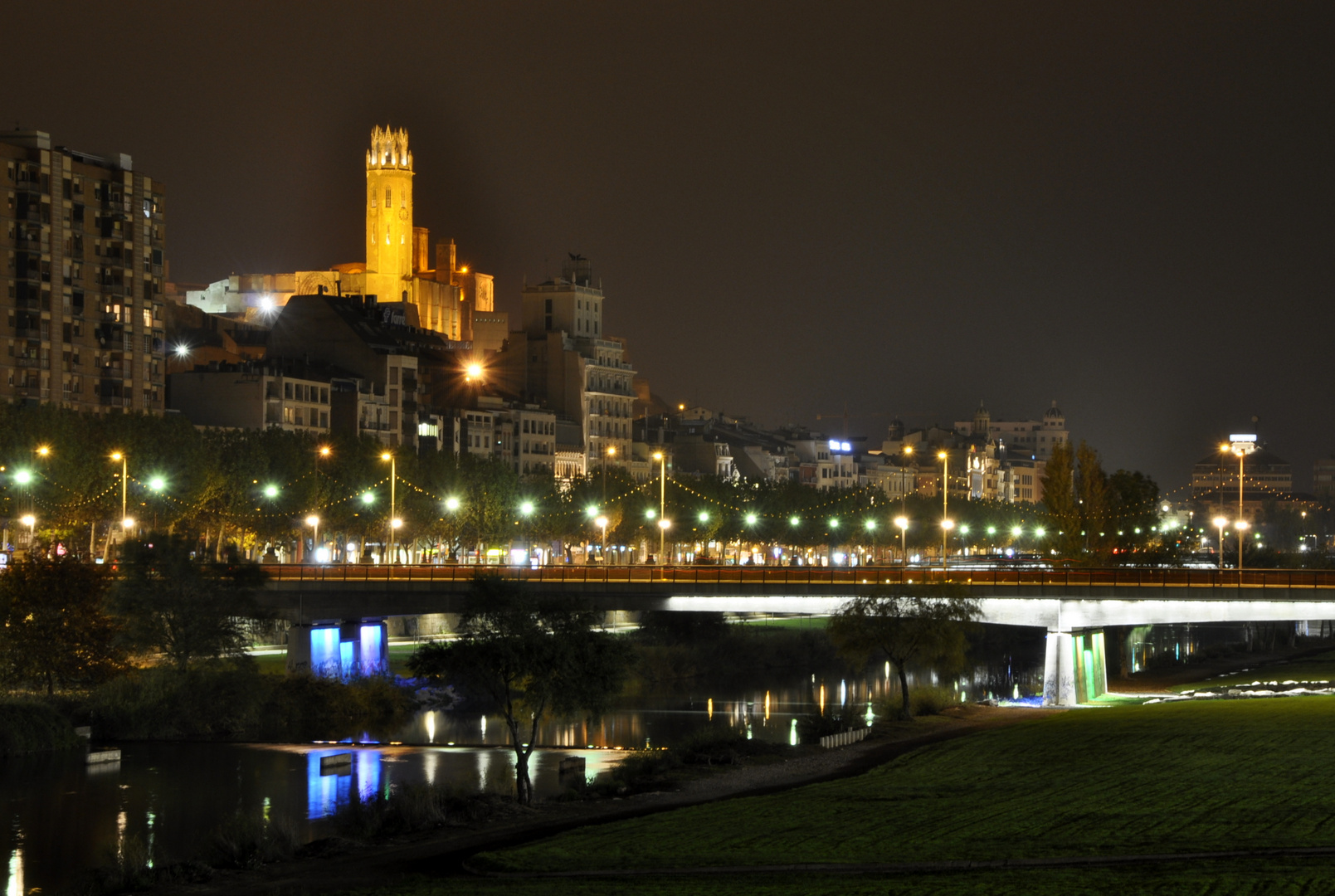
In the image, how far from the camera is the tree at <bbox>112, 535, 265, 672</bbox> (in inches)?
3647

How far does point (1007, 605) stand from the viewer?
3836 inches

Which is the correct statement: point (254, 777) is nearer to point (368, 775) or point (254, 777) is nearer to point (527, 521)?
point (368, 775)

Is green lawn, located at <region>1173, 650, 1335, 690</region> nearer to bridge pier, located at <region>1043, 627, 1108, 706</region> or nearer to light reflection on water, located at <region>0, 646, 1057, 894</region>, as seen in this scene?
bridge pier, located at <region>1043, 627, 1108, 706</region>

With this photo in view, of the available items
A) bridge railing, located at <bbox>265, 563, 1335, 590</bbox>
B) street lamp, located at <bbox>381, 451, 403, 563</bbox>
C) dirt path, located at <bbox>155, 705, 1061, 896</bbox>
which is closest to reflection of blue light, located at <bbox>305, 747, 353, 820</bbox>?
dirt path, located at <bbox>155, 705, 1061, 896</bbox>

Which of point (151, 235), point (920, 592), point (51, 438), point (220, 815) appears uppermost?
point (151, 235)

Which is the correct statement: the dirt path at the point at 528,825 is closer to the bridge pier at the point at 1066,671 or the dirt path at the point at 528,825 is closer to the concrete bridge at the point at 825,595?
the bridge pier at the point at 1066,671

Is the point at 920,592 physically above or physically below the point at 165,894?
above

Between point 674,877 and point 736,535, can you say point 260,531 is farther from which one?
point 674,877

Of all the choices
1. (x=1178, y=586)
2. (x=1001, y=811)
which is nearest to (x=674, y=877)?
(x=1001, y=811)

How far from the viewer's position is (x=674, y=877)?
43.9 metres

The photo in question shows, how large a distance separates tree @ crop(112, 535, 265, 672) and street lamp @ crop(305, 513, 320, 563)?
3848 centimetres

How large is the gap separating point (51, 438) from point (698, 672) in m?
47.8

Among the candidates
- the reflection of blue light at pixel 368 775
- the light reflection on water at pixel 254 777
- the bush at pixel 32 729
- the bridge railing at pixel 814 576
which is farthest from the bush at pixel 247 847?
the bridge railing at pixel 814 576

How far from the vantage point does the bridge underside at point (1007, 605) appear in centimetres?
9281
